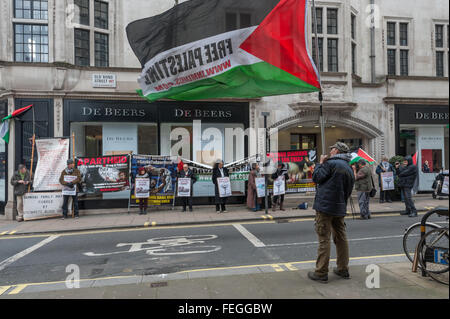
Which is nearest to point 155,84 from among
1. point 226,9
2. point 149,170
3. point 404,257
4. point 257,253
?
point 226,9

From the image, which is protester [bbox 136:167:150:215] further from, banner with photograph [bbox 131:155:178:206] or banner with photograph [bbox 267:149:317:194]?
banner with photograph [bbox 267:149:317:194]

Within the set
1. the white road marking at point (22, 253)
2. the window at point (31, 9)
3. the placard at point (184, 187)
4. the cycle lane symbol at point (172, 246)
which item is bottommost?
the white road marking at point (22, 253)

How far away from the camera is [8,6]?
12227 mm

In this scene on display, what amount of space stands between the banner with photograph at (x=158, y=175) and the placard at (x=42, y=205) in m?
2.53

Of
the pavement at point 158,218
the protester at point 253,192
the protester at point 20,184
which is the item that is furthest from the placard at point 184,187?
the protester at point 20,184

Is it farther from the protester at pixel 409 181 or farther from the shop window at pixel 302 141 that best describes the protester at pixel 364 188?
the shop window at pixel 302 141

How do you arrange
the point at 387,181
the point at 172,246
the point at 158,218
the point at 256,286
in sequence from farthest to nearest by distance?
1. the point at 387,181
2. the point at 158,218
3. the point at 172,246
4. the point at 256,286

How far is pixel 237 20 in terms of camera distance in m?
7.67

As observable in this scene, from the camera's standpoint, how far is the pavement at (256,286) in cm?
397

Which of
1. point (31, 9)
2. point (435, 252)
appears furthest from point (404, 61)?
point (31, 9)

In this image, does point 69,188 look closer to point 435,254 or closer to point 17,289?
point 17,289

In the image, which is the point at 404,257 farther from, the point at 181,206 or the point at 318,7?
the point at 318,7

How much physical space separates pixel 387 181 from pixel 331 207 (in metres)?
10.3
